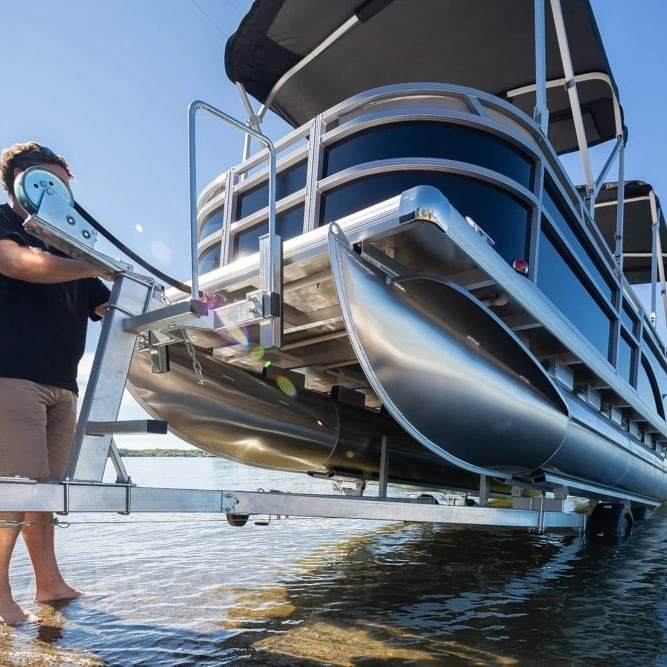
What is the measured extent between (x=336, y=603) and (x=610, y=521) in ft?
11.8

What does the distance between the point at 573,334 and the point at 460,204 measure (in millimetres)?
1209

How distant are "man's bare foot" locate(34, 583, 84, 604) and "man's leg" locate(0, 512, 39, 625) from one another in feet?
0.68

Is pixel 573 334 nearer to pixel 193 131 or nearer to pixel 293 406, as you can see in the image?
pixel 293 406

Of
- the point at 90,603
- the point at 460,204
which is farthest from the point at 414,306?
the point at 90,603

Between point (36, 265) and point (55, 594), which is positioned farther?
point (55, 594)

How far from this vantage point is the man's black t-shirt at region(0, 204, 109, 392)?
227 centimetres

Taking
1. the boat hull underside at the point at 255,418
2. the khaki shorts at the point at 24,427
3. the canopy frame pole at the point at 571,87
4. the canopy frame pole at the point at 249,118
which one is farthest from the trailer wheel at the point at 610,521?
the khaki shorts at the point at 24,427

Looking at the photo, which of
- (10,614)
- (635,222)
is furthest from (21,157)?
(635,222)

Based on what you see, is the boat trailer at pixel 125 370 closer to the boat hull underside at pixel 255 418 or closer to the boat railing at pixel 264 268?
the boat railing at pixel 264 268

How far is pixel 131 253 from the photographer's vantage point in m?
2.16

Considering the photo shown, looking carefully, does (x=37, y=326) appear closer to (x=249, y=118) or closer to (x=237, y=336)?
(x=237, y=336)

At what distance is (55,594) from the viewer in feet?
9.00

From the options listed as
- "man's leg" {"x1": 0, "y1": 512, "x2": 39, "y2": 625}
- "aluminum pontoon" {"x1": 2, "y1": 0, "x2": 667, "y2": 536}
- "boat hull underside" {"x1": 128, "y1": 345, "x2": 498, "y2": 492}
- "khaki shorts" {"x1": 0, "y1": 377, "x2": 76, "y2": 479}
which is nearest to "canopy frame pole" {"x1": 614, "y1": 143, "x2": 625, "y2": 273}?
"aluminum pontoon" {"x1": 2, "y1": 0, "x2": 667, "y2": 536}

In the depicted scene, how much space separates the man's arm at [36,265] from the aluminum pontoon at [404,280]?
0.58 feet
